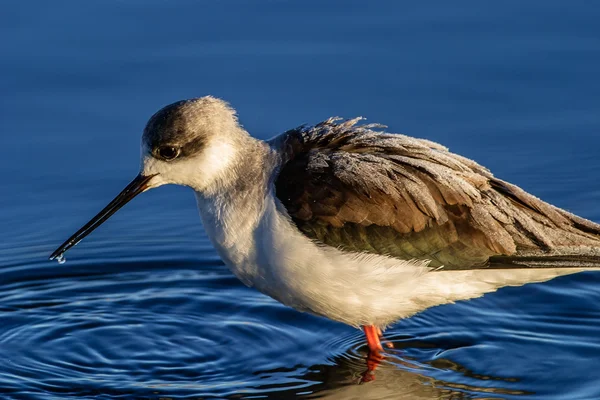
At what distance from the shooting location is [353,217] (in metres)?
9.77

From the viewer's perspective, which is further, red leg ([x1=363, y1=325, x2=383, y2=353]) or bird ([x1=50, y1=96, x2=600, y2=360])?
red leg ([x1=363, y1=325, x2=383, y2=353])

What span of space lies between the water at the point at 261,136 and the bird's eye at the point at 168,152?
1.63 m

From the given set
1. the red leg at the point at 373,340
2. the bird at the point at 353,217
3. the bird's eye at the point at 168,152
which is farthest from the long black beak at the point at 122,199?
the red leg at the point at 373,340

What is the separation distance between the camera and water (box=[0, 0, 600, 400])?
10.3 m

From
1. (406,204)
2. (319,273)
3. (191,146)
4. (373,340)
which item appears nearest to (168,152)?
(191,146)

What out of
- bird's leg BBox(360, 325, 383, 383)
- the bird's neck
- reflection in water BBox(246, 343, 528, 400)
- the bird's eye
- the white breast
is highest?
the bird's eye

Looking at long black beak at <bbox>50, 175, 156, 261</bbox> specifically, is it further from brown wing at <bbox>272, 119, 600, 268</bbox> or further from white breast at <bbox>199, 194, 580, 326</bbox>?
brown wing at <bbox>272, 119, 600, 268</bbox>

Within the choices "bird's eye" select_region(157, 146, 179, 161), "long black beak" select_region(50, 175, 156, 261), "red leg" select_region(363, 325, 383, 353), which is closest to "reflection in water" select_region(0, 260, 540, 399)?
"red leg" select_region(363, 325, 383, 353)

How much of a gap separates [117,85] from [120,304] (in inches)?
129

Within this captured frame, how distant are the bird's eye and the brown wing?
0.80 metres

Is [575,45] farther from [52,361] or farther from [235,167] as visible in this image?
[52,361]

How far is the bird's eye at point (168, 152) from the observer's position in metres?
10.2

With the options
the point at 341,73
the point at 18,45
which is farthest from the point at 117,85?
the point at 341,73

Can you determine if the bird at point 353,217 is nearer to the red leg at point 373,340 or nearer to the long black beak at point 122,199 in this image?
the long black beak at point 122,199
